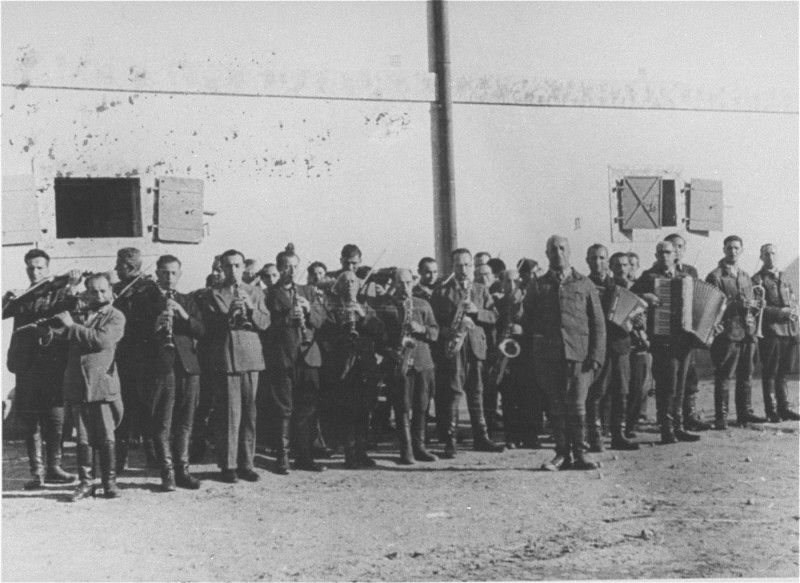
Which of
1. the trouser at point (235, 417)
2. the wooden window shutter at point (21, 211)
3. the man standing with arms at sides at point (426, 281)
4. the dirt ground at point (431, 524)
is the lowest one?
the dirt ground at point (431, 524)

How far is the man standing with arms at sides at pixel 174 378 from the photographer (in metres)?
7.07

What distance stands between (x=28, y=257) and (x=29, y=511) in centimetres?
231

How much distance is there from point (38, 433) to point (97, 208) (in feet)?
10.8

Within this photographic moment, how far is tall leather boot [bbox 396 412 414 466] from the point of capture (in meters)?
8.06

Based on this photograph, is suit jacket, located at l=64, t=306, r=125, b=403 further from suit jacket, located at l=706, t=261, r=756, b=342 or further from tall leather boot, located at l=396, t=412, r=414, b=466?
suit jacket, located at l=706, t=261, r=756, b=342

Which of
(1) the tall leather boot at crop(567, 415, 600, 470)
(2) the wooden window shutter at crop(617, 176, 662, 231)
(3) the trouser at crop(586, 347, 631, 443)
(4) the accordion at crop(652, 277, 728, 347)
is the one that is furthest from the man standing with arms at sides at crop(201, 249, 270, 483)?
(2) the wooden window shutter at crop(617, 176, 662, 231)

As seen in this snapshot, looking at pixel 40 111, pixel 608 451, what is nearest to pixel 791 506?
pixel 608 451

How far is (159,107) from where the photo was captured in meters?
10.1

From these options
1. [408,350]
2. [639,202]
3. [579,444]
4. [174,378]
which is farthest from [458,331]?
[639,202]

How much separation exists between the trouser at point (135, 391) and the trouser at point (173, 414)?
0.12 metres

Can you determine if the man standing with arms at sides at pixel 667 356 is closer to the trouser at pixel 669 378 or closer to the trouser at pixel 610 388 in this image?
the trouser at pixel 669 378

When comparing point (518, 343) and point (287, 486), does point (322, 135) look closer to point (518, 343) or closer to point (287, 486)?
point (518, 343)

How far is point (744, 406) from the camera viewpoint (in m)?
9.45

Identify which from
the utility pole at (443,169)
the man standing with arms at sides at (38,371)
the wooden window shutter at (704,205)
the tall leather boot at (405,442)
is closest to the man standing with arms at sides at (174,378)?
the man standing with arms at sides at (38,371)
